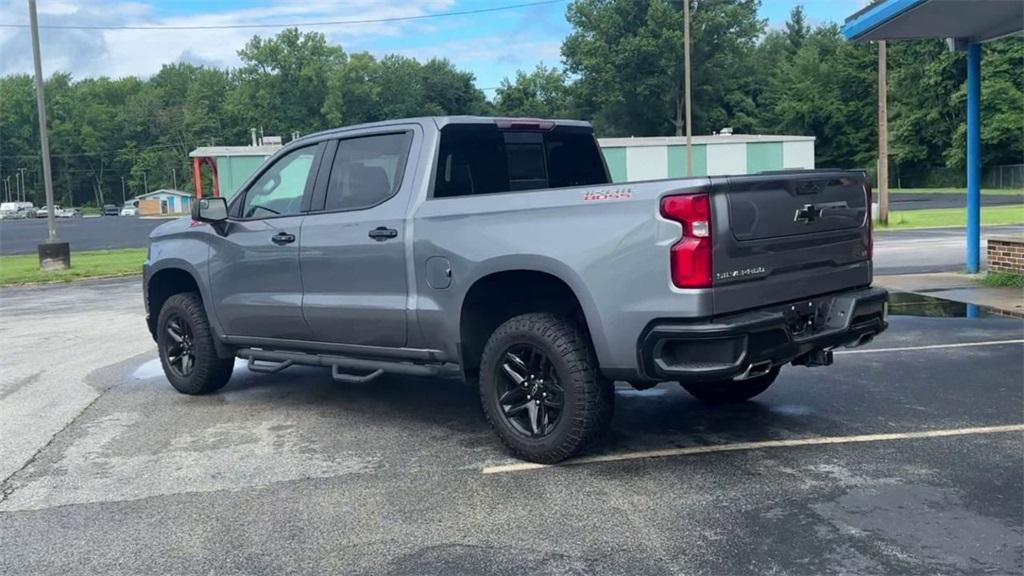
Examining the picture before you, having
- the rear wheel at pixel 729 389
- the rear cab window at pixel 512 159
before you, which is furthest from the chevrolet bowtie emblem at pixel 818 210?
the rear cab window at pixel 512 159

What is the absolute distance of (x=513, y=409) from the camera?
206 inches

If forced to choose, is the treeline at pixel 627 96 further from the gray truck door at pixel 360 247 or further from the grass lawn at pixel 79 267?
the gray truck door at pixel 360 247

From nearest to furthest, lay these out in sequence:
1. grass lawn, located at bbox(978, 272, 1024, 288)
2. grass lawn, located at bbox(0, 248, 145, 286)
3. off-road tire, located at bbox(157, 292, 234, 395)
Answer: off-road tire, located at bbox(157, 292, 234, 395), grass lawn, located at bbox(978, 272, 1024, 288), grass lawn, located at bbox(0, 248, 145, 286)

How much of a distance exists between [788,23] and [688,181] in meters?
103

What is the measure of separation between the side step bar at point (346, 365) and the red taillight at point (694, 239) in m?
1.73

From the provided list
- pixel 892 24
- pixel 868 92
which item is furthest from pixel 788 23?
pixel 892 24

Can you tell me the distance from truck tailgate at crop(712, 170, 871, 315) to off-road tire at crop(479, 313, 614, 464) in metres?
0.83

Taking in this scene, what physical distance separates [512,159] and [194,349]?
10.1 feet

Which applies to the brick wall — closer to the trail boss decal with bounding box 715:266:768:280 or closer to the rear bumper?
the rear bumper

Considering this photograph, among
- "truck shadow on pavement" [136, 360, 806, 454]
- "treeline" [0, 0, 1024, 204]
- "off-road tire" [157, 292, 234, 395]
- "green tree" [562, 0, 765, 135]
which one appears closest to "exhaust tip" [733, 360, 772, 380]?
"truck shadow on pavement" [136, 360, 806, 454]

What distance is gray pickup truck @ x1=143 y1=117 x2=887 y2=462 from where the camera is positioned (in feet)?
15.0

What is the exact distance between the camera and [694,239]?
448 cm

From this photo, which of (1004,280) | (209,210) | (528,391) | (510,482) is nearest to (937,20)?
(1004,280)

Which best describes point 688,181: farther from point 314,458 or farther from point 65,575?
point 65,575
